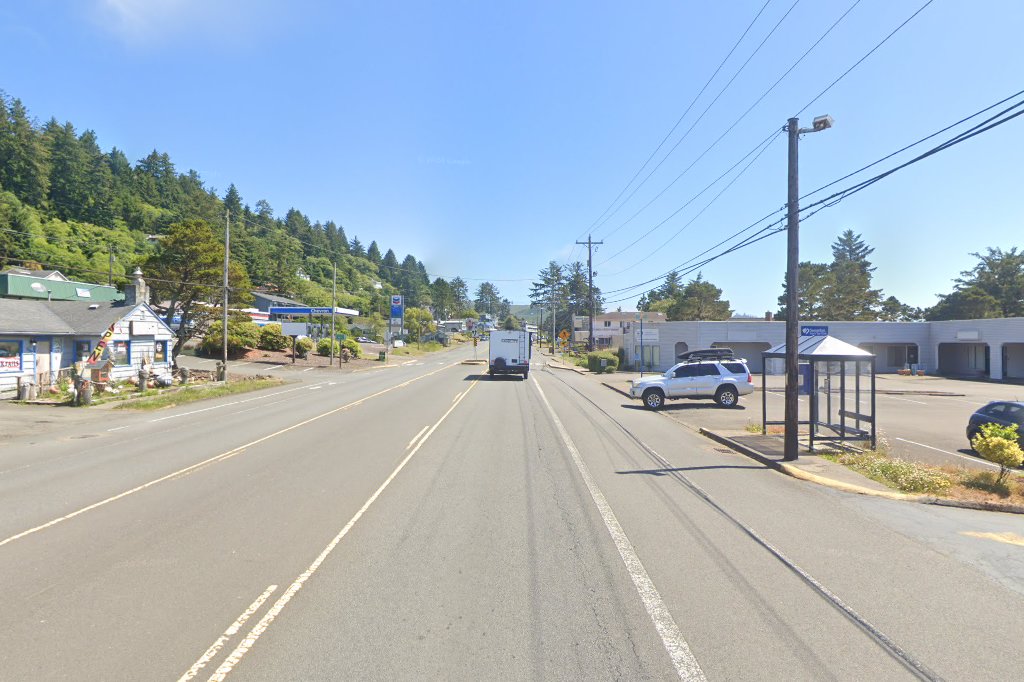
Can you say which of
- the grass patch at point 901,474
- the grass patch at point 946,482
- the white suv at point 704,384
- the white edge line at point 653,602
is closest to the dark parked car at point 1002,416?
the grass patch at point 946,482

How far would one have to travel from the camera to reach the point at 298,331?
170 ft

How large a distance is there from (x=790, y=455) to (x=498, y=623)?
9875 millimetres

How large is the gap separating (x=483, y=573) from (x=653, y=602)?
65.3 inches

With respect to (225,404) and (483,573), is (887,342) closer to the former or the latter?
(225,404)

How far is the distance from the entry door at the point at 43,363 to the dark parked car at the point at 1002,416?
115ft

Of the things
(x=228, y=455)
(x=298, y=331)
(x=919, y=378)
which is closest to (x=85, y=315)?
(x=298, y=331)

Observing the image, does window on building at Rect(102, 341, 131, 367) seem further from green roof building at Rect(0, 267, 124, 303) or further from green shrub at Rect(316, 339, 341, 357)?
green shrub at Rect(316, 339, 341, 357)

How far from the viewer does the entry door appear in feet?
86.1

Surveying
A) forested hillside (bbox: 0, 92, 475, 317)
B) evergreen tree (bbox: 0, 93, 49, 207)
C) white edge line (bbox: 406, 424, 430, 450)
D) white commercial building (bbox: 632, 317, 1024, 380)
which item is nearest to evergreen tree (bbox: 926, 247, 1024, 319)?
white commercial building (bbox: 632, 317, 1024, 380)

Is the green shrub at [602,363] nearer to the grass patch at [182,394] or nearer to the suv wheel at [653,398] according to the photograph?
the suv wheel at [653,398]

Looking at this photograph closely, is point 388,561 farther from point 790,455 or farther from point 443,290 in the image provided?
point 443,290

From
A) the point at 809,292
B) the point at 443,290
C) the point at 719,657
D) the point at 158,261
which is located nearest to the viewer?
the point at 719,657

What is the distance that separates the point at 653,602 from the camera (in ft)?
16.6

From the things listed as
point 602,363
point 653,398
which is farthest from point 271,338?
point 653,398
